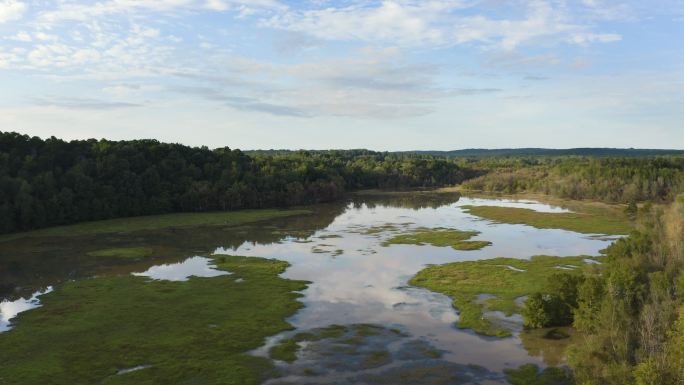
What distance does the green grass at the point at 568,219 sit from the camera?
82144 mm

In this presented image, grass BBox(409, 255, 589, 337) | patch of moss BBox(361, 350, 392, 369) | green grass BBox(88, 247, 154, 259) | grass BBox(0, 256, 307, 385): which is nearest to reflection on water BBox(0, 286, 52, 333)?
grass BBox(0, 256, 307, 385)

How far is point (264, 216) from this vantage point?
339 ft

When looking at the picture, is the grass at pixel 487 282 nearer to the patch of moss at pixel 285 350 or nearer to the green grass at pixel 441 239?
the green grass at pixel 441 239

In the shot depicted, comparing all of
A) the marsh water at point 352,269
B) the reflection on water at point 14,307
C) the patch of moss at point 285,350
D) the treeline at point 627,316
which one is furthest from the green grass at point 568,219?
the reflection on water at point 14,307

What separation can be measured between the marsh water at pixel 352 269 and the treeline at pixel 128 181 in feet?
45.9

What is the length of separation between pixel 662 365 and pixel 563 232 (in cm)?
6195

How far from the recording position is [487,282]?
4606cm

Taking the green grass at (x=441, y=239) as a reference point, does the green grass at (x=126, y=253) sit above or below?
below

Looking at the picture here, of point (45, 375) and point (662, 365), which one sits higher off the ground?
point (662, 365)

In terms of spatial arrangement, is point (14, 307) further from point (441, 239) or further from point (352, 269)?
point (441, 239)

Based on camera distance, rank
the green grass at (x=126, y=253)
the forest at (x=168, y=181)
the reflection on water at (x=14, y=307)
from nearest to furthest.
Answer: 1. the reflection on water at (x=14, y=307)
2. the green grass at (x=126, y=253)
3. the forest at (x=168, y=181)

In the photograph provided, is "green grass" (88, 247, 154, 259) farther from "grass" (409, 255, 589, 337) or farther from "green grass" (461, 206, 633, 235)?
"green grass" (461, 206, 633, 235)

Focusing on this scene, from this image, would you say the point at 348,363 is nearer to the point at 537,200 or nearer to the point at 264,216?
the point at 264,216

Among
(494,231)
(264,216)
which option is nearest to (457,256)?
(494,231)
